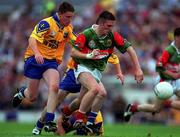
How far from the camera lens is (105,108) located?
27062 millimetres

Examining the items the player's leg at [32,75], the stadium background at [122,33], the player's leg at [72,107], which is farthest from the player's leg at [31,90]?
the stadium background at [122,33]

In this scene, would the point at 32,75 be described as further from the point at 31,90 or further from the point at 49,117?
the point at 49,117

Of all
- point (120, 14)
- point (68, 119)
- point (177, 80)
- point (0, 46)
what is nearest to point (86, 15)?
point (120, 14)

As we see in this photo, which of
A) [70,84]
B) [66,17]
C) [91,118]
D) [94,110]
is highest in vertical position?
[66,17]

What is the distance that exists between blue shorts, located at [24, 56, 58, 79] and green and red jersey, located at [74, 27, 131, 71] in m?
0.70

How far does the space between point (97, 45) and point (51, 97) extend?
1354 mm

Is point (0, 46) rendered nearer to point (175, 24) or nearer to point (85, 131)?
point (175, 24)

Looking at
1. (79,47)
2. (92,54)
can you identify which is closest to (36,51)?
(79,47)

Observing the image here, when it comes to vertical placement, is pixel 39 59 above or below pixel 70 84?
above

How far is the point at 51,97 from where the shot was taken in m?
14.7

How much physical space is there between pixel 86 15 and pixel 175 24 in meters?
3.77

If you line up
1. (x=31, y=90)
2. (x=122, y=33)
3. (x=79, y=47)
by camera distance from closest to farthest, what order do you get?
(x=79, y=47), (x=31, y=90), (x=122, y=33)

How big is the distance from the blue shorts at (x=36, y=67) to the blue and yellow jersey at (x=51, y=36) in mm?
103

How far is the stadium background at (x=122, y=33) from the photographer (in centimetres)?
2683
